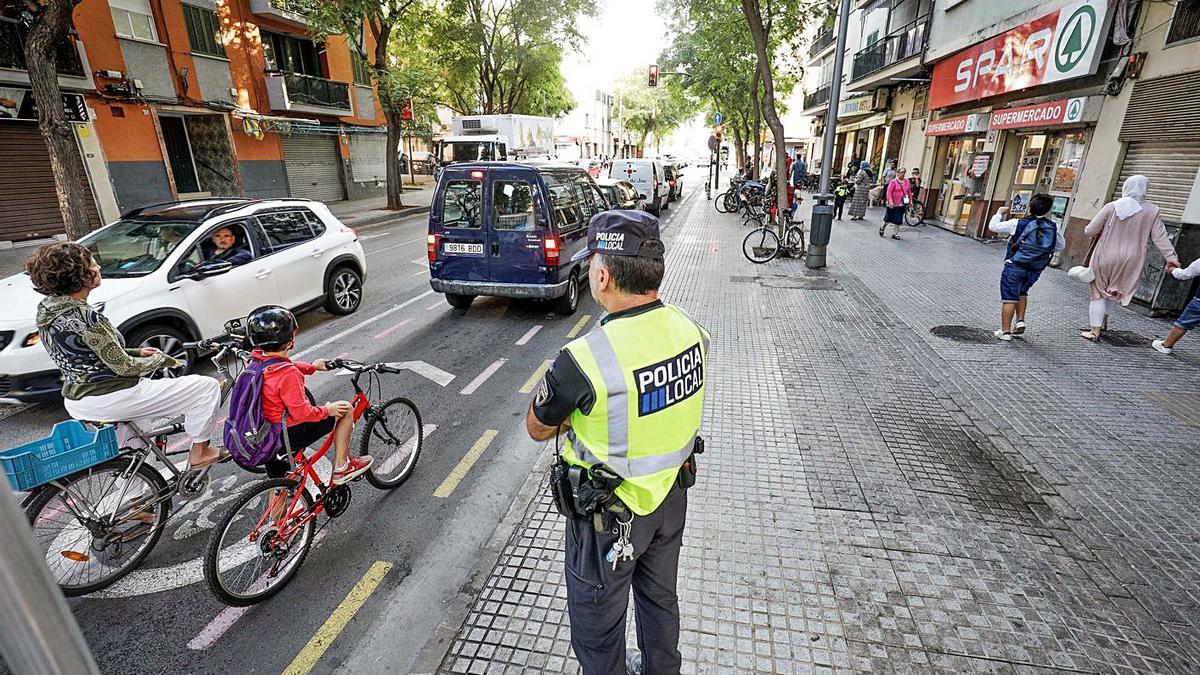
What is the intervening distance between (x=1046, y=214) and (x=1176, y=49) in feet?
16.8

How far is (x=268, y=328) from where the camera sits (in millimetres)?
2920

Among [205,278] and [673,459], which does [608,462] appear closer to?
[673,459]

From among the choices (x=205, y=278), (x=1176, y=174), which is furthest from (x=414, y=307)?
(x=1176, y=174)

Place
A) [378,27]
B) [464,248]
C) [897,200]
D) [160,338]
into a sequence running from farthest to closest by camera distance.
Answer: [378,27] < [897,200] < [464,248] < [160,338]

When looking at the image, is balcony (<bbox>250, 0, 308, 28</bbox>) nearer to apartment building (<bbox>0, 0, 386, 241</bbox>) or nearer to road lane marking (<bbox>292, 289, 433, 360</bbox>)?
apartment building (<bbox>0, 0, 386, 241</bbox>)

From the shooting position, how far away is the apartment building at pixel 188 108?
13.9 m

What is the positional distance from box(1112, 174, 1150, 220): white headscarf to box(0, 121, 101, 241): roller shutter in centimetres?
2049

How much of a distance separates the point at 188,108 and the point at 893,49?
23547 millimetres

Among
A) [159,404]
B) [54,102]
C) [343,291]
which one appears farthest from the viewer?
[54,102]

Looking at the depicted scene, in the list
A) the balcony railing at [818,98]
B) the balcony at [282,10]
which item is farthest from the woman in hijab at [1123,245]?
the balcony railing at [818,98]

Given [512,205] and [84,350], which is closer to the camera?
[84,350]

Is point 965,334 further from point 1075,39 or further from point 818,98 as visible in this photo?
point 818,98

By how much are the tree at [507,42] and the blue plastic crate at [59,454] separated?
23.8 m

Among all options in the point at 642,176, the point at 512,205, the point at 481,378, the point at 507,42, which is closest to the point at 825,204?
the point at 512,205
